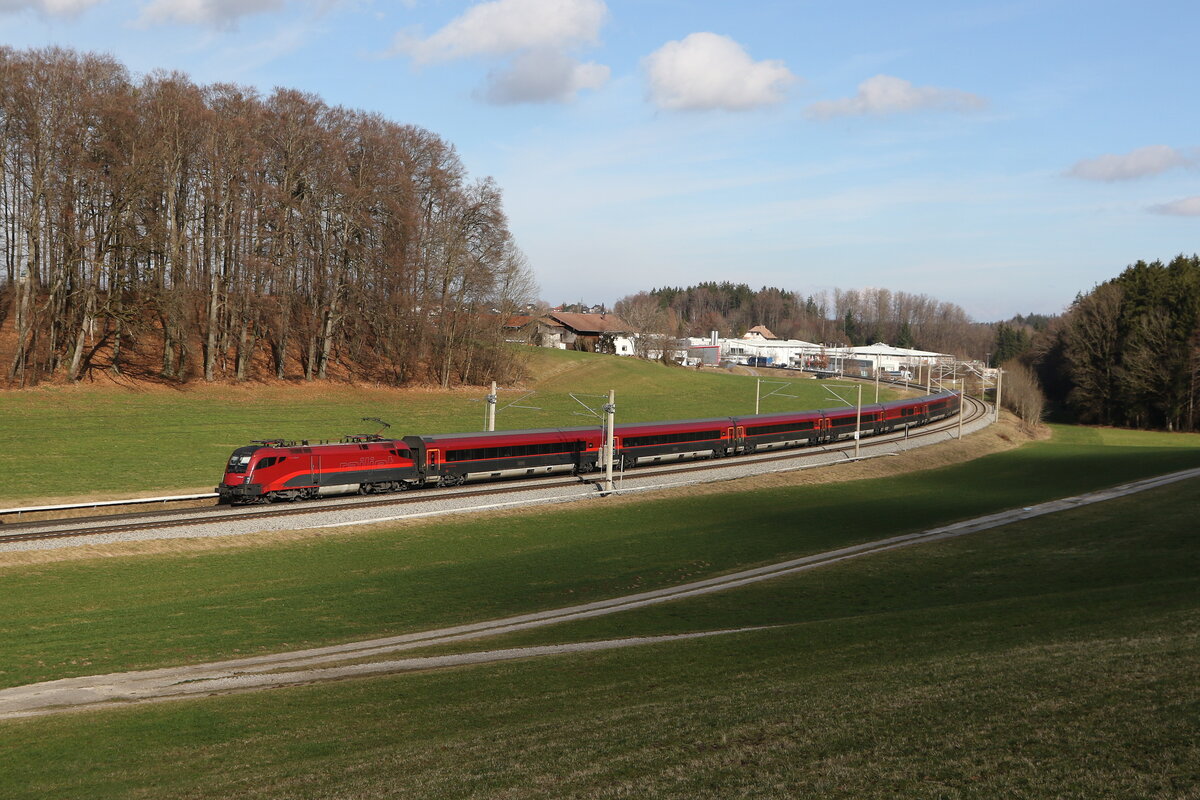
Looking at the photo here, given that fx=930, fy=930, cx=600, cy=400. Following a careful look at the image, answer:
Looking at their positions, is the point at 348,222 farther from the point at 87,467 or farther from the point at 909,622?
the point at 909,622

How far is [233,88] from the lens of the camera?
267 feet

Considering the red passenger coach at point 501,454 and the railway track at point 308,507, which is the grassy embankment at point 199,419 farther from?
the red passenger coach at point 501,454

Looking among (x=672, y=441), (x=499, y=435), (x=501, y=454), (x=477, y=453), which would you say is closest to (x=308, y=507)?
(x=477, y=453)

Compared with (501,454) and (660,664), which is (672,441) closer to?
(501,454)

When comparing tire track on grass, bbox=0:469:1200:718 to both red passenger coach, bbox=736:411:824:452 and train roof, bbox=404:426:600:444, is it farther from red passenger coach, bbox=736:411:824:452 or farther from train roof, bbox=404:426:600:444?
red passenger coach, bbox=736:411:824:452

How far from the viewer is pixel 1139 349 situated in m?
117

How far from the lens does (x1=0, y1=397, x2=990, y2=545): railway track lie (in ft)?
124

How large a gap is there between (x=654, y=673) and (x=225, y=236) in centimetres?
6756

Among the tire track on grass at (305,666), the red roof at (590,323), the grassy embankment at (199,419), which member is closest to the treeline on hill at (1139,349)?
the grassy embankment at (199,419)

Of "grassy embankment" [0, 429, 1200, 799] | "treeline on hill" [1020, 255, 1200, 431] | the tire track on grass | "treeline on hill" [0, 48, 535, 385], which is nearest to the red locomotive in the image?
"grassy embankment" [0, 429, 1200, 799]

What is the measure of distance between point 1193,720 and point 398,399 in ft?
256

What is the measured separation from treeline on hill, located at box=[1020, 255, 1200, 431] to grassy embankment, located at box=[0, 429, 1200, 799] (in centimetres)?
8377

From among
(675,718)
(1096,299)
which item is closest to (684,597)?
(675,718)

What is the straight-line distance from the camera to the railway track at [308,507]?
37906 mm
